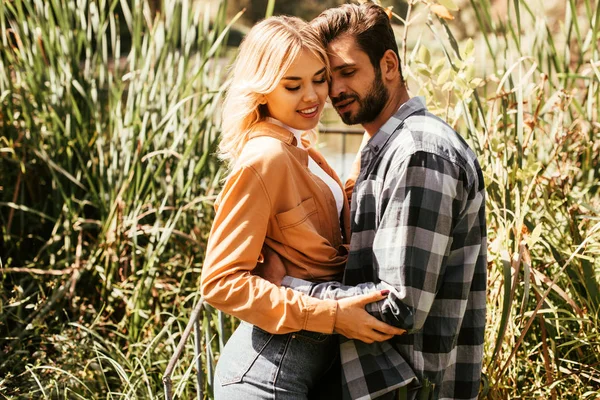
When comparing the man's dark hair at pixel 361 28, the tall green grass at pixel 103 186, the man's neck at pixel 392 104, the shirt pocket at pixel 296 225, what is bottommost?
the tall green grass at pixel 103 186

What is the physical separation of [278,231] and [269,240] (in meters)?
0.06

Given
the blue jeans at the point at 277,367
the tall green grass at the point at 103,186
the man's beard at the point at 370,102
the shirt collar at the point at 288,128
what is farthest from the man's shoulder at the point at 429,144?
the tall green grass at the point at 103,186

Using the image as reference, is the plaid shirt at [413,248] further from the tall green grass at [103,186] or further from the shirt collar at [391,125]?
the tall green grass at [103,186]

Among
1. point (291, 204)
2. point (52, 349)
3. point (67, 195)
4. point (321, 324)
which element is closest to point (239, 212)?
point (291, 204)

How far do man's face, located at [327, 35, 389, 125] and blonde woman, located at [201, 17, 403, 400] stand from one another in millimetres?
46

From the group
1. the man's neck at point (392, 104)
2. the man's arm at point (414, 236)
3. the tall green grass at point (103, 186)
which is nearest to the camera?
the man's arm at point (414, 236)

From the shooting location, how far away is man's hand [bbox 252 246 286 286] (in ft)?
5.82

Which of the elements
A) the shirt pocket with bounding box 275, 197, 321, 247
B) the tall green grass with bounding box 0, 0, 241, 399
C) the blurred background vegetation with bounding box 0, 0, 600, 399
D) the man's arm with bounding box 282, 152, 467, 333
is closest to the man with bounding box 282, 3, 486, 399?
the man's arm with bounding box 282, 152, 467, 333

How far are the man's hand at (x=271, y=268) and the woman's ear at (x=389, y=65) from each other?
1.90ft

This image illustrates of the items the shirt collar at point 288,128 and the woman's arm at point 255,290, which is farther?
the shirt collar at point 288,128

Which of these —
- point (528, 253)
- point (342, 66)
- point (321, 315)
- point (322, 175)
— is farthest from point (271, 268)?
point (528, 253)

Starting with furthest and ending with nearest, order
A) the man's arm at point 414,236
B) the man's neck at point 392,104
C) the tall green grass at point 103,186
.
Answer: the tall green grass at point 103,186, the man's neck at point 392,104, the man's arm at point 414,236

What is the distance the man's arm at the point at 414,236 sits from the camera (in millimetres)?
1642

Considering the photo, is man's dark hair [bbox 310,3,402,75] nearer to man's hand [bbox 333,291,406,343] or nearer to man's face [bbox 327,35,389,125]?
man's face [bbox 327,35,389,125]
